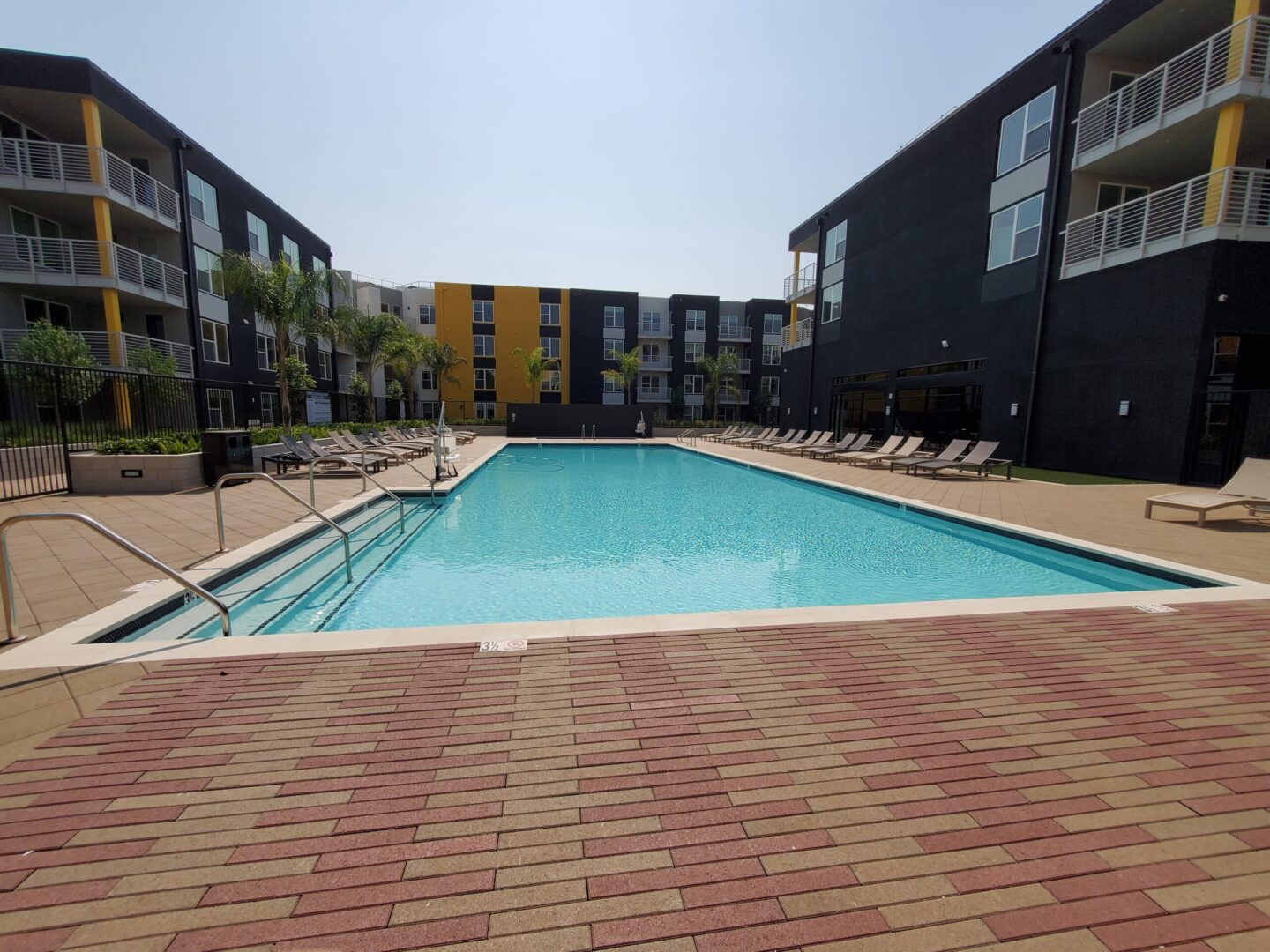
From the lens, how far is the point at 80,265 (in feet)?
51.8

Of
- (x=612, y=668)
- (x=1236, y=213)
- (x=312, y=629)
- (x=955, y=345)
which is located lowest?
(x=312, y=629)

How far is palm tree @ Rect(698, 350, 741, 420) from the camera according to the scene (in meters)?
40.3

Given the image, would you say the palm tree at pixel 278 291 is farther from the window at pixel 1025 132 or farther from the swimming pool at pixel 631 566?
the window at pixel 1025 132

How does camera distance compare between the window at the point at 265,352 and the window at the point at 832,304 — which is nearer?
the window at the point at 265,352

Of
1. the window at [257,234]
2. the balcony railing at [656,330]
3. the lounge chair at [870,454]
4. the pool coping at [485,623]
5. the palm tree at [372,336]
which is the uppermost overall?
the window at [257,234]

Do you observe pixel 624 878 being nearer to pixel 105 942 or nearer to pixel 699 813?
pixel 699 813

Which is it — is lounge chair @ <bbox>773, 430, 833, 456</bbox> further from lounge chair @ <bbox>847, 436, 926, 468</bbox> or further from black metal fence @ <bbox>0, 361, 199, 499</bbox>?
black metal fence @ <bbox>0, 361, 199, 499</bbox>

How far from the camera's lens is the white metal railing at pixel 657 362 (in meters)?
42.9

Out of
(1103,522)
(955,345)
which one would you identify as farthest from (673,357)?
(1103,522)

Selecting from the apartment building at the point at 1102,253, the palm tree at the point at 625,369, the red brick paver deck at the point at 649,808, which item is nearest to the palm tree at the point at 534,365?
the palm tree at the point at 625,369

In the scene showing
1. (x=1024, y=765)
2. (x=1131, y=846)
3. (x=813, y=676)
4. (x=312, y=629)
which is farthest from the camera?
(x=312, y=629)

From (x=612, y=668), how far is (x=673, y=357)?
4090 cm

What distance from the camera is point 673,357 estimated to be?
42.8m

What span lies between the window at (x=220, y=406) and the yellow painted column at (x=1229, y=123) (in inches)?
1050
